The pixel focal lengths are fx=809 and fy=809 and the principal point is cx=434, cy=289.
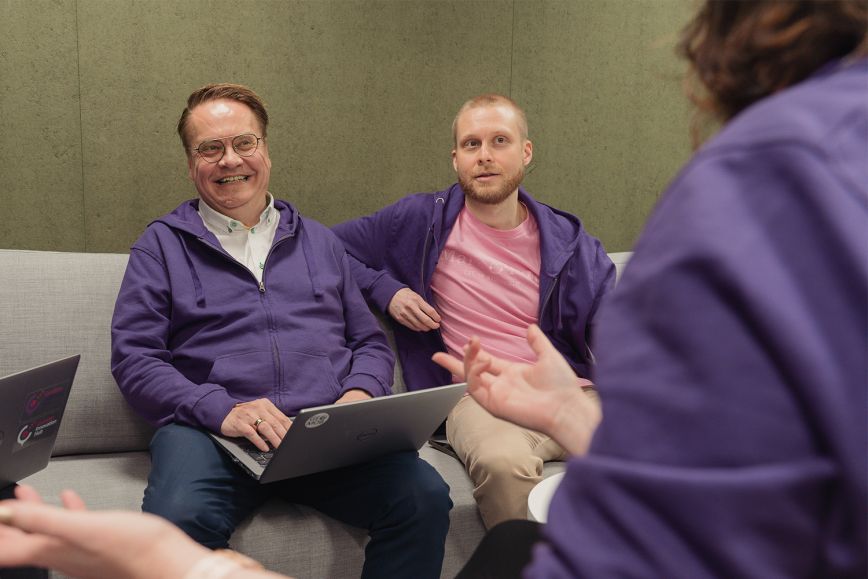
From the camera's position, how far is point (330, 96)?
3156 millimetres

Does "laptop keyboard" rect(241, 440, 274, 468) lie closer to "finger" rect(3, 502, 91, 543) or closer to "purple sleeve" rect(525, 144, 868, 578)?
"finger" rect(3, 502, 91, 543)

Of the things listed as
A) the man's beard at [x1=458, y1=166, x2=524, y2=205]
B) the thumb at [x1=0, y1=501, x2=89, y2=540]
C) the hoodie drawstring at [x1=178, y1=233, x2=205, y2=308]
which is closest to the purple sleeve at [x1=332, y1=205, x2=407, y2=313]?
the man's beard at [x1=458, y1=166, x2=524, y2=205]

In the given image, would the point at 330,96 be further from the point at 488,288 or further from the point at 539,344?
the point at 539,344

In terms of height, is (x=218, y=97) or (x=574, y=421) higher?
(x=218, y=97)

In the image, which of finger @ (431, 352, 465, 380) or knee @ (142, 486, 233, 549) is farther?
knee @ (142, 486, 233, 549)

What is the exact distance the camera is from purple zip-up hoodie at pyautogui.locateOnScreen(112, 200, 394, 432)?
204 centimetres

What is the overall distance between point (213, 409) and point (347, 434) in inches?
15.7

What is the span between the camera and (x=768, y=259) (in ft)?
1.62

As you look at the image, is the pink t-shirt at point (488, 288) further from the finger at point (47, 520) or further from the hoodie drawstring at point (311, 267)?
the finger at point (47, 520)

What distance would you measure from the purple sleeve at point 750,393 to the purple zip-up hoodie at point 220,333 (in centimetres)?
160

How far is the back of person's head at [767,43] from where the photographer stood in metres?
0.59

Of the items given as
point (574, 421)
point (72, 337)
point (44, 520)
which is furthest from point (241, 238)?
point (44, 520)

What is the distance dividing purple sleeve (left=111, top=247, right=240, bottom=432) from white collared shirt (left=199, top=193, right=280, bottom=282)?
205 millimetres

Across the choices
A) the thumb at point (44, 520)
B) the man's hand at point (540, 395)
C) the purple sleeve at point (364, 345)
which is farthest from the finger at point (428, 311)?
the thumb at point (44, 520)
